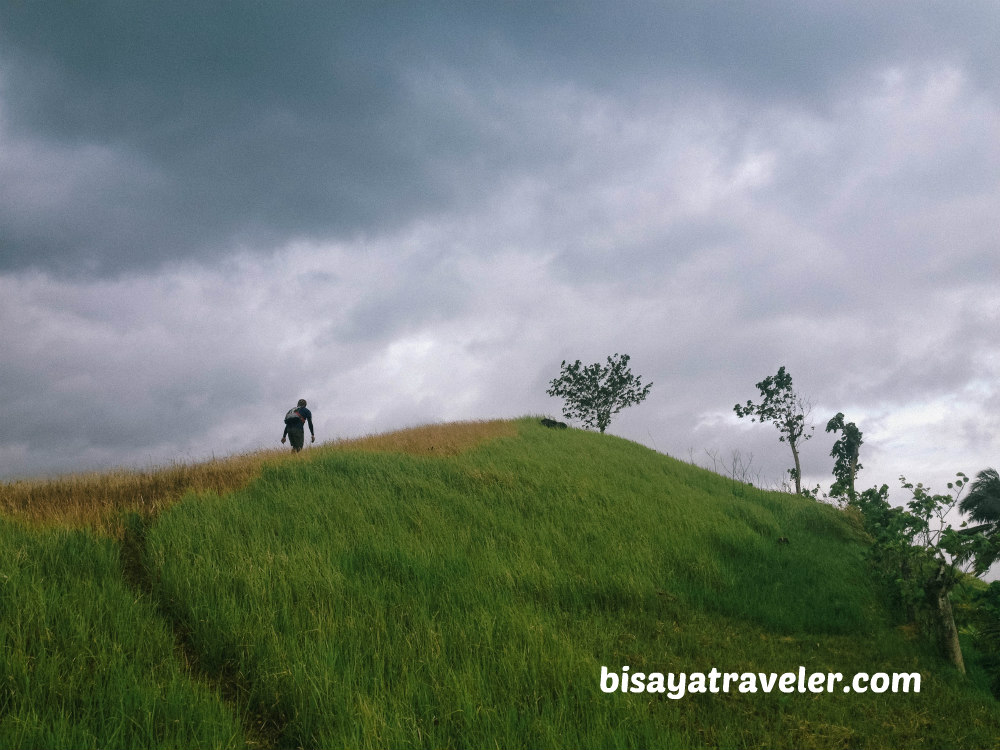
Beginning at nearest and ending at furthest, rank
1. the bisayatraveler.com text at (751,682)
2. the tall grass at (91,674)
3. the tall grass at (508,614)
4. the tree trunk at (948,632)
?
the tall grass at (91,674) → the tall grass at (508,614) → the bisayatraveler.com text at (751,682) → the tree trunk at (948,632)

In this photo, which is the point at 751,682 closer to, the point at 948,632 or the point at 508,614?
the point at 508,614

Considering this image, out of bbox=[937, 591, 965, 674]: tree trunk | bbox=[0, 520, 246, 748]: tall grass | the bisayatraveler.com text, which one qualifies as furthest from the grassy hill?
bbox=[937, 591, 965, 674]: tree trunk

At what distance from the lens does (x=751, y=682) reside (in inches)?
272

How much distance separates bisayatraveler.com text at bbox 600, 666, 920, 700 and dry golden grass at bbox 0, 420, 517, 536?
7899 mm

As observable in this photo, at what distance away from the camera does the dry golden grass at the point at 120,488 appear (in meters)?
9.48

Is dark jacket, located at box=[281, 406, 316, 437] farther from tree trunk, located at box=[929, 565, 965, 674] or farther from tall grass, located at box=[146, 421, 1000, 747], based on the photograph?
tree trunk, located at box=[929, 565, 965, 674]

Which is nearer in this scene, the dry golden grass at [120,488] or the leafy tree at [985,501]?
the dry golden grass at [120,488]

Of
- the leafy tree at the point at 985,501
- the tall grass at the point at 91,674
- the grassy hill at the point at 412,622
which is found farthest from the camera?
the leafy tree at the point at 985,501

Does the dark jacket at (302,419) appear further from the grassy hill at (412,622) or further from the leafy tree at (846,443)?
the leafy tree at (846,443)

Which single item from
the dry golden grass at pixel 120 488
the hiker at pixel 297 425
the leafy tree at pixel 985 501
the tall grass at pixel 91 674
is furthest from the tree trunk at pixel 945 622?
the leafy tree at pixel 985 501

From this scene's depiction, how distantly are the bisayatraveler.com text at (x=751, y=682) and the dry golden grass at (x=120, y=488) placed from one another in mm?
7899

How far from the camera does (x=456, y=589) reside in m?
8.10

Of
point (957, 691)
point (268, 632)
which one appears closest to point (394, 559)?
point (268, 632)

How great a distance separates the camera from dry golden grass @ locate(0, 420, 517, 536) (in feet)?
31.1
